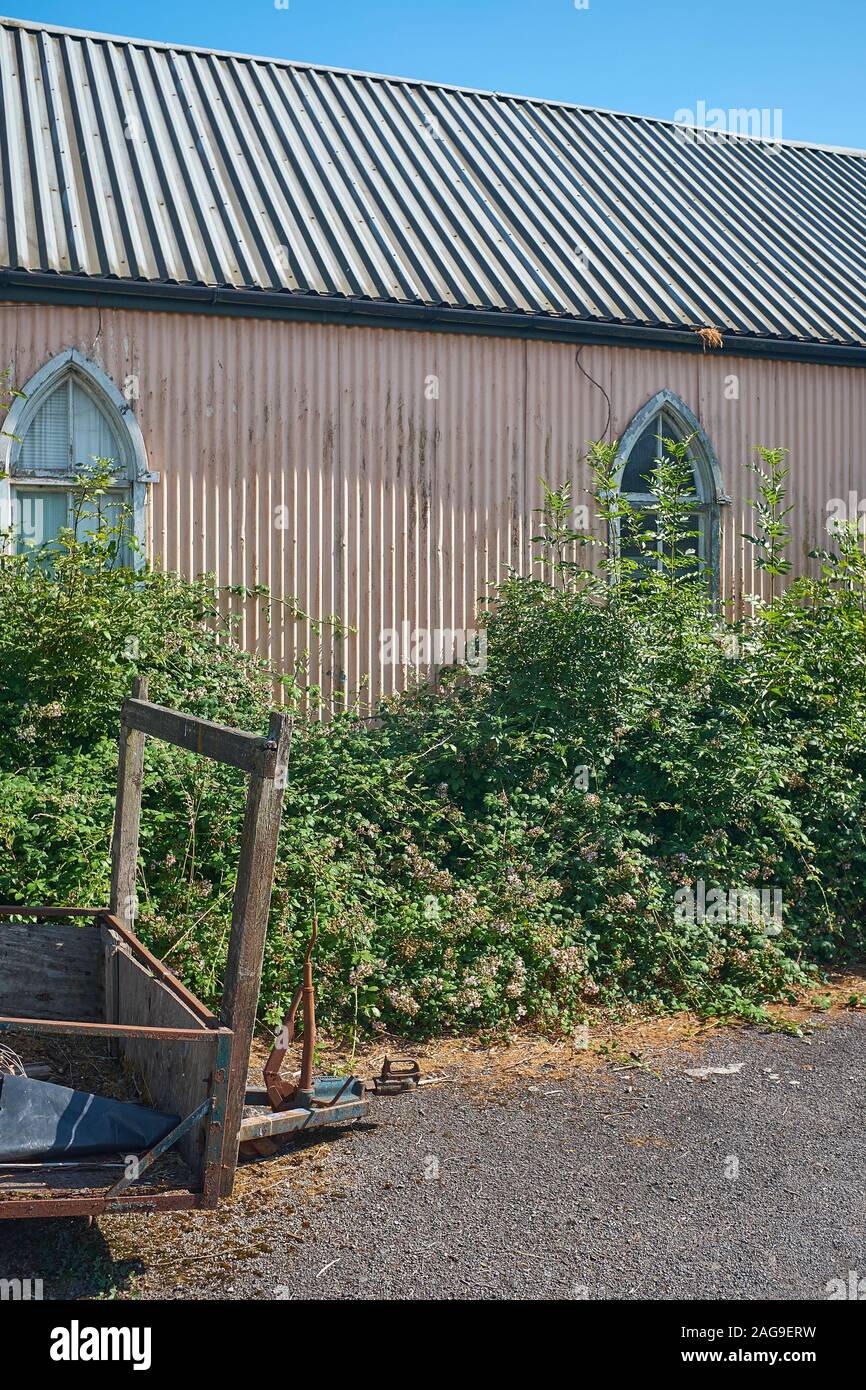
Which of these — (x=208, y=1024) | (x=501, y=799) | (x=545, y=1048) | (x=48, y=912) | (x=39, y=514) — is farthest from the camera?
(x=39, y=514)

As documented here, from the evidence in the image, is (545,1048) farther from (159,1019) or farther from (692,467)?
(692,467)

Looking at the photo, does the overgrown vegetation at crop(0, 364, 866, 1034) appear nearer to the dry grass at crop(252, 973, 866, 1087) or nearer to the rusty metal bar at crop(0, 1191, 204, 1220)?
the dry grass at crop(252, 973, 866, 1087)

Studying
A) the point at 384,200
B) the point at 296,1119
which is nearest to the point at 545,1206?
the point at 296,1119

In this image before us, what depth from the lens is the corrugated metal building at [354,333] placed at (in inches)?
413

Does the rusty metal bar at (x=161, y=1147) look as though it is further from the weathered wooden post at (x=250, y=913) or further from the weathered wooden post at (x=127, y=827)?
the weathered wooden post at (x=127, y=827)

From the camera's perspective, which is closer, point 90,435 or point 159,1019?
point 159,1019

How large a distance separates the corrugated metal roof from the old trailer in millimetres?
6596

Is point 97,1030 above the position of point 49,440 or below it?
below

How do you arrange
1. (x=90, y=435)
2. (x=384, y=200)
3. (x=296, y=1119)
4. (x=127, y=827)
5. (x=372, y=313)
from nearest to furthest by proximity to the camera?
(x=296, y=1119) → (x=127, y=827) → (x=90, y=435) → (x=372, y=313) → (x=384, y=200)

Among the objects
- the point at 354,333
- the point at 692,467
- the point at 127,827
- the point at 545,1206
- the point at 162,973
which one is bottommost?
the point at 545,1206

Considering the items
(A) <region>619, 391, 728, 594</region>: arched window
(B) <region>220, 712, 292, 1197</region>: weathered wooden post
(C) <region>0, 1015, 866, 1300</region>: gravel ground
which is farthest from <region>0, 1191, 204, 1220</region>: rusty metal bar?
(A) <region>619, 391, 728, 594</region>: arched window

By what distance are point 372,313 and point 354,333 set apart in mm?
244

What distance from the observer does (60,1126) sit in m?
4.05
